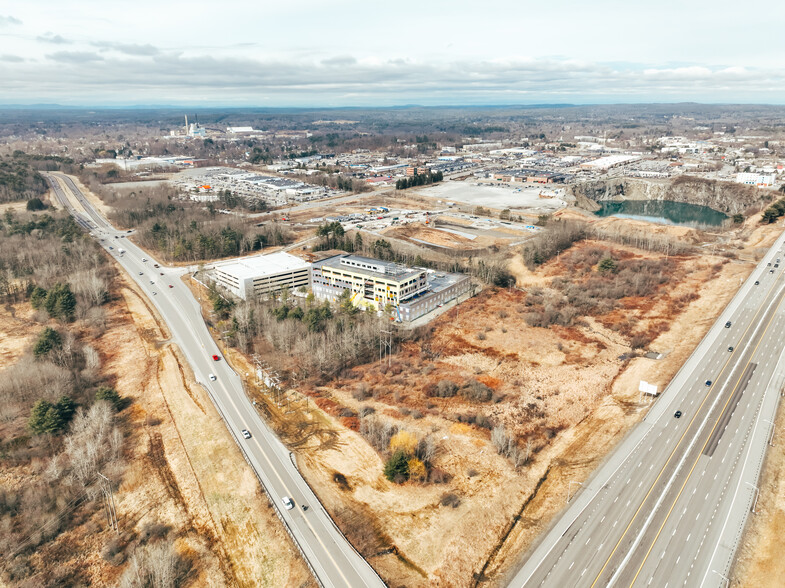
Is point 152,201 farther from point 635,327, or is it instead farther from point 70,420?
point 635,327

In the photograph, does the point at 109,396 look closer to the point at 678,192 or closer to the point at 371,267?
the point at 371,267

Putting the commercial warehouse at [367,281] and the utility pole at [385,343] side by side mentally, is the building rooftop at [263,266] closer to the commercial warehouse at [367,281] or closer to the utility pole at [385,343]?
the commercial warehouse at [367,281]

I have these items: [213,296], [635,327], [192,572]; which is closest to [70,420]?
[192,572]

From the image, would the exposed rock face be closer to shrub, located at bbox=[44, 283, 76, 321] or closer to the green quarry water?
the green quarry water

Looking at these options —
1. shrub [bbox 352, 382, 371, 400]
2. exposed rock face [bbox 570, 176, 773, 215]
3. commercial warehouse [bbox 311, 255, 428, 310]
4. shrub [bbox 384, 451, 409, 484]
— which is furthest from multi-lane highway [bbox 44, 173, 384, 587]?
exposed rock face [bbox 570, 176, 773, 215]

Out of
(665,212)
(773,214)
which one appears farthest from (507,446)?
(665,212)

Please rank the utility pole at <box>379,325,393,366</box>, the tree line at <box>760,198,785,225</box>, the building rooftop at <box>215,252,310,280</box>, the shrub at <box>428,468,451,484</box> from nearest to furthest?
the shrub at <box>428,468,451,484</box>
the utility pole at <box>379,325,393,366</box>
the building rooftop at <box>215,252,310,280</box>
the tree line at <box>760,198,785,225</box>
